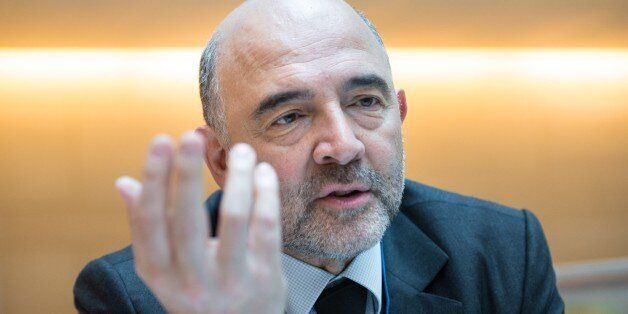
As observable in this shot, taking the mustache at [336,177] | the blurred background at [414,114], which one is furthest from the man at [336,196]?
the blurred background at [414,114]

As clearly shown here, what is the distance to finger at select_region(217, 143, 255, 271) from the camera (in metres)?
0.76

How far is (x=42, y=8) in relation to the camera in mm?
1708

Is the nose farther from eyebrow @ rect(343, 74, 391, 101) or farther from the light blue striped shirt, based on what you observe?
the light blue striped shirt

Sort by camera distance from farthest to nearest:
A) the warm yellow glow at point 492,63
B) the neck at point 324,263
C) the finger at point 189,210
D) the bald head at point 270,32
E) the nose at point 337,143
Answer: the warm yellow glow at point 492,63, the neck at point 324,263, the bald head at point 270,32, the nose at point 337,143, the finger at point 189,210

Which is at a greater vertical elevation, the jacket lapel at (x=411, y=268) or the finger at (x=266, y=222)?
Result: the finger at (x=266, y=222)

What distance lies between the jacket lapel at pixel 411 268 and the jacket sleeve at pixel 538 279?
217 millimetres

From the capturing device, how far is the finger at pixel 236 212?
758 mm

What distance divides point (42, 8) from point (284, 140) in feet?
2.85

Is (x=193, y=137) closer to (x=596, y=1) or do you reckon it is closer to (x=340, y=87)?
(x=340, y=87)

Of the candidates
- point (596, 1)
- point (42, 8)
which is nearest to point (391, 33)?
point (596, 1)

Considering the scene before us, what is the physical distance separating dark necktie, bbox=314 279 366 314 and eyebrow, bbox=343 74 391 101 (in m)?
0.44

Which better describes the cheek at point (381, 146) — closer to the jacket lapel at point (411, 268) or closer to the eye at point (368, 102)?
the eye at point (368, 102)

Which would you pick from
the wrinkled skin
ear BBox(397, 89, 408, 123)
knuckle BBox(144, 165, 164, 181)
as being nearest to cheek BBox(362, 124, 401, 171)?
the wrinkled skin

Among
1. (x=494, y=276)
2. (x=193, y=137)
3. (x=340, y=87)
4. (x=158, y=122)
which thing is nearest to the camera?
(x=193, y=137)
